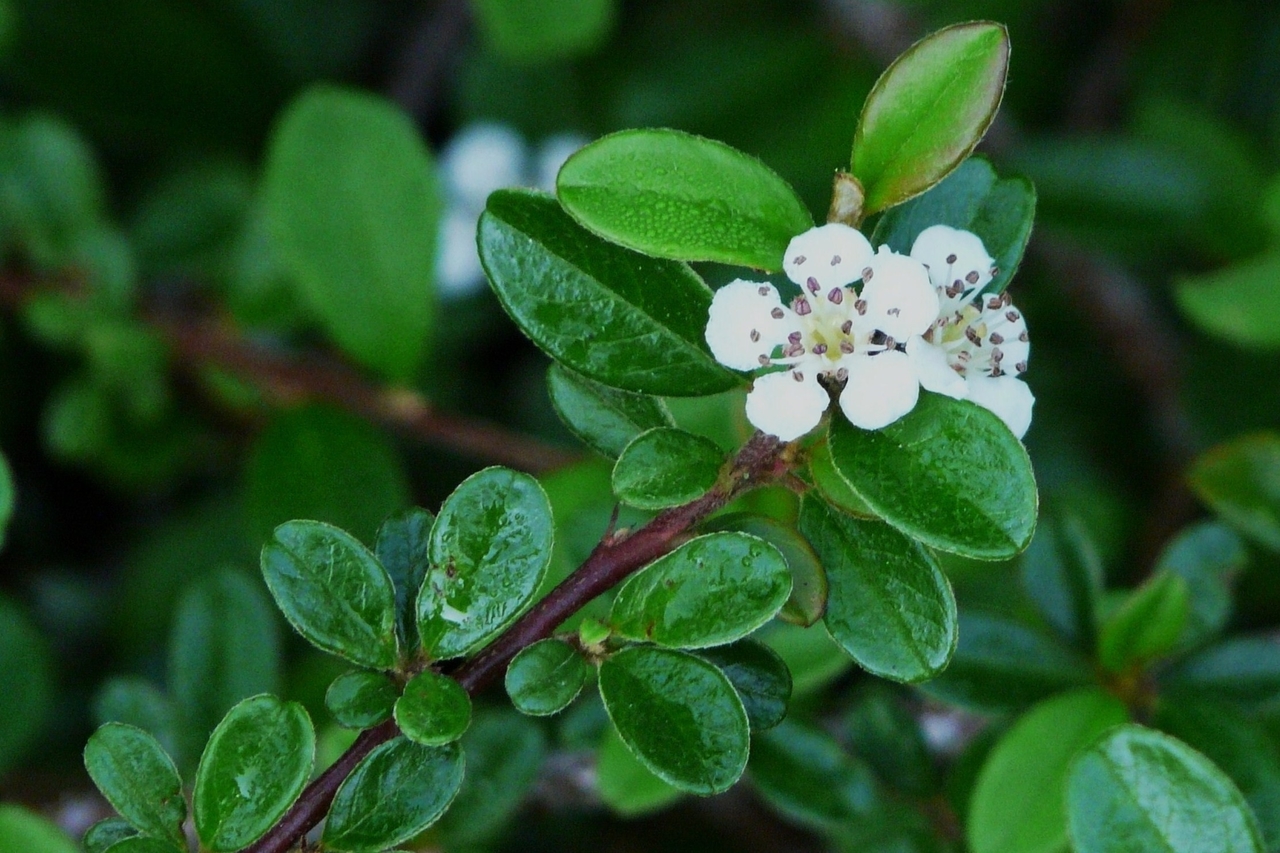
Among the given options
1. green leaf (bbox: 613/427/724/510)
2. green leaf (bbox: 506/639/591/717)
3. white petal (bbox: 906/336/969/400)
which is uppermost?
green leaf (bbox: 613/427/724/510)

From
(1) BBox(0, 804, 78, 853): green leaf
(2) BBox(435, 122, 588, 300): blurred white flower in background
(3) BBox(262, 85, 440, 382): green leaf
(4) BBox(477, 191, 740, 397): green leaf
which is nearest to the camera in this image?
(4) BBox(477, 191, 740, 397): green leaf

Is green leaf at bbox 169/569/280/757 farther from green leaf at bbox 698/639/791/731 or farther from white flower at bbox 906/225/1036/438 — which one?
→ white flower at bbox 906/225/1036/438

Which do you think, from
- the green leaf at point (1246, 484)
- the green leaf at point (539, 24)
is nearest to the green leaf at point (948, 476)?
the green leaf at point (1246, 484)

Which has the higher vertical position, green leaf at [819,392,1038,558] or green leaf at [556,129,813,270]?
green leaf at [556,129,813,270]

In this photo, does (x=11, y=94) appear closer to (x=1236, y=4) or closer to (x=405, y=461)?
(x=405, y=461)

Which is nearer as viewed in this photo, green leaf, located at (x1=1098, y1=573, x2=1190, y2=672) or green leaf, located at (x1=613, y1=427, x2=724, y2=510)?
green leaf, located at (x1=613, y1=427, x2=724, y2=510)

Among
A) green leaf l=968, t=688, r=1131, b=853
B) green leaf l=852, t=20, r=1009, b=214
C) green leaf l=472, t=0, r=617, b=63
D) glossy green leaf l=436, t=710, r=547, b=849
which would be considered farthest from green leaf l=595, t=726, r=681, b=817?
green leaf l=472, t=0, r=617, b=63

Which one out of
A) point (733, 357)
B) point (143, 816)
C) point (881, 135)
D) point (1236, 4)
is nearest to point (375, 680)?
point (143, 816)

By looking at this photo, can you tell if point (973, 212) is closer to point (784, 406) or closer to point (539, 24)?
point (784, 406)
